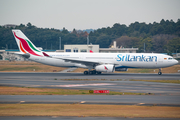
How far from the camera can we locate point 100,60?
162ft

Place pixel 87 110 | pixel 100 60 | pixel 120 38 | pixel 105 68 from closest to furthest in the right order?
1. pixel 87 110
2. pixel 105 68
3. pixel 100 60
4. pixel 120 38

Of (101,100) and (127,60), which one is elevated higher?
(127,60)

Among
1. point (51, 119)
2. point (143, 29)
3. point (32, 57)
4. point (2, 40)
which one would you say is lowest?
point (51, 119)

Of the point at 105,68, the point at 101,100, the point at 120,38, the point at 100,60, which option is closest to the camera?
the point at 101,100

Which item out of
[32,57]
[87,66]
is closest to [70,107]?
[87,66]

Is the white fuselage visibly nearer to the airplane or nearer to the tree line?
the airplane

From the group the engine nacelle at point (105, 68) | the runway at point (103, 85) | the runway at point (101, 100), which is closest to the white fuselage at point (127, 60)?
the engine nacelle at point (105, 68)

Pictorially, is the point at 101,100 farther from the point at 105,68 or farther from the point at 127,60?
the point at 127,60

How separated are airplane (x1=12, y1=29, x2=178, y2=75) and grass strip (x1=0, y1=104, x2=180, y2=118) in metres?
27.0

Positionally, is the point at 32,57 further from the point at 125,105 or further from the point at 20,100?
the point at 125,105

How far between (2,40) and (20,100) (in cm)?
13599

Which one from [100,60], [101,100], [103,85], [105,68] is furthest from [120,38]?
[101,100]

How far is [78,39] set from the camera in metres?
166

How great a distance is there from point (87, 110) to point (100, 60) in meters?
31.6
